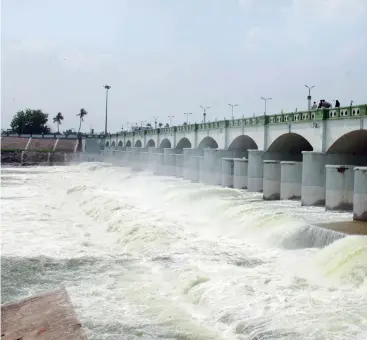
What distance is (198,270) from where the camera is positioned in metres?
14.9

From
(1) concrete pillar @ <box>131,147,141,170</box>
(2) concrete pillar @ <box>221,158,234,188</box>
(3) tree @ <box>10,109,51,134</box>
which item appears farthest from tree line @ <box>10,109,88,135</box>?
(2) concrete pillar @ <box>221,158,234,188</box>

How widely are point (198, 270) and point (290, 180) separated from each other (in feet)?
48.9

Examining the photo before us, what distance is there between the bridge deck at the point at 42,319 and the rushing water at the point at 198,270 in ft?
1.83

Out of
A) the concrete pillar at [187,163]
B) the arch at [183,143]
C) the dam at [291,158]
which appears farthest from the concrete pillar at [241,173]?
the arch at [183,143]

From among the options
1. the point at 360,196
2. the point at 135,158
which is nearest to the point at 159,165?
the point at 135,158

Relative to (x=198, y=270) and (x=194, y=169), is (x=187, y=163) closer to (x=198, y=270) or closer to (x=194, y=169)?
(x=194, y=169)

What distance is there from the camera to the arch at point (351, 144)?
25.3m

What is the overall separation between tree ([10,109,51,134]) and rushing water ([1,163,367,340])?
10948cm

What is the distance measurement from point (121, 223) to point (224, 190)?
40.8 feet

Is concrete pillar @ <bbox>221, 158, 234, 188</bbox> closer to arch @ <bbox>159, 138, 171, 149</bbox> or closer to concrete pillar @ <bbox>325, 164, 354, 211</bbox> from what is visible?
concrete pillar @ <bbox>325, 164, 354, 211</bbox>

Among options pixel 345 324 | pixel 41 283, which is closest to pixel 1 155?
pixel 41 283

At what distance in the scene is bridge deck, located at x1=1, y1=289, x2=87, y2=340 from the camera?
998 cm

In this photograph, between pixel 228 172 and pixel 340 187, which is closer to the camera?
pixel 340 187

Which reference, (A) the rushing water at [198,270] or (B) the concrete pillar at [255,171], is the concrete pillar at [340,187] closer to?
(A) the rushing water at [198,270]
